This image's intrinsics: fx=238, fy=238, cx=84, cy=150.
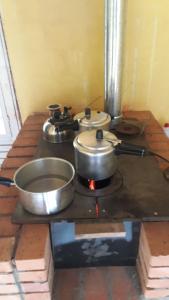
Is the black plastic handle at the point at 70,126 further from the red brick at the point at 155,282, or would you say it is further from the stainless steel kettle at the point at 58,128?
the red brick at the point at 155,282

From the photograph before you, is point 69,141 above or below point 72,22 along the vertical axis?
below

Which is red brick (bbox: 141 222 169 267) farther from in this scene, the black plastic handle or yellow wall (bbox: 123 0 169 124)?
yellow wall (bbox: 123 0 169 124)

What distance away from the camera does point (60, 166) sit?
2.66 feet

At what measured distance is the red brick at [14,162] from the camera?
0.96 meters

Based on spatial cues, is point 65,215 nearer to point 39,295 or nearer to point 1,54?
point 39,295

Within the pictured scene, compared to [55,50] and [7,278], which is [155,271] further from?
[55,50]

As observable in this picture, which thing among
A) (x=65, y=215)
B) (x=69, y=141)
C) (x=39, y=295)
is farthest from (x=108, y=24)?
(x=39, y=295)

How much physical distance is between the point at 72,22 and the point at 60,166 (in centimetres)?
79

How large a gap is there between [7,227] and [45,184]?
0.59 feet

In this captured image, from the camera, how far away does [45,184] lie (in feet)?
2.62

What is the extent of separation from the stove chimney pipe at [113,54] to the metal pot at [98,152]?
0.44 m

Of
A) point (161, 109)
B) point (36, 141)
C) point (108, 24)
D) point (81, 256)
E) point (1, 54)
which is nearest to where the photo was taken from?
point (81, 256)

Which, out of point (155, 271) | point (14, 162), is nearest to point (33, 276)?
point (155, 271)

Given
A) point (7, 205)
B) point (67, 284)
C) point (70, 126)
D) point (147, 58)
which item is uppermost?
point (147, 58)
